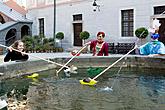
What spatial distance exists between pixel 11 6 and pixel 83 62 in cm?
2313

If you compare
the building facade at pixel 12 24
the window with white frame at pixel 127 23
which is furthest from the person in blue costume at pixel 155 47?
the building facade at pixel 12 24

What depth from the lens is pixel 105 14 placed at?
2392 centimetres

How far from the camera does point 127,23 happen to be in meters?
22.4

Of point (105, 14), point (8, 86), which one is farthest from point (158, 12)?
point (8, 86)

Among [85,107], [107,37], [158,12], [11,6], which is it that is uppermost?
[11,6]

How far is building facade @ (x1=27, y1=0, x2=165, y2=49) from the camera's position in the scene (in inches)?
835

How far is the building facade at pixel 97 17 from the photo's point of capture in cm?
2120

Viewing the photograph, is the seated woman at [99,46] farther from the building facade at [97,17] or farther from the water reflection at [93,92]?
the building facade at [97,17]

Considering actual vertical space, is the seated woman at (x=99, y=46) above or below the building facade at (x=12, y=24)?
below

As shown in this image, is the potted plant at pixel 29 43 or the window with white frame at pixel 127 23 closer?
the window with white frame at pixel 127 23

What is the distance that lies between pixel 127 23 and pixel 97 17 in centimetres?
295

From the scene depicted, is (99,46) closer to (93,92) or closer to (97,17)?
(93,92)

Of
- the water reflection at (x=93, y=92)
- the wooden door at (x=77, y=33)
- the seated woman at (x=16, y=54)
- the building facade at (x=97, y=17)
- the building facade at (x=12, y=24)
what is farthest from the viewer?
the building facade at (x=12, y=24)

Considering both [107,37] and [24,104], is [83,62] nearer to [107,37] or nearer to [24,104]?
[24,104]
